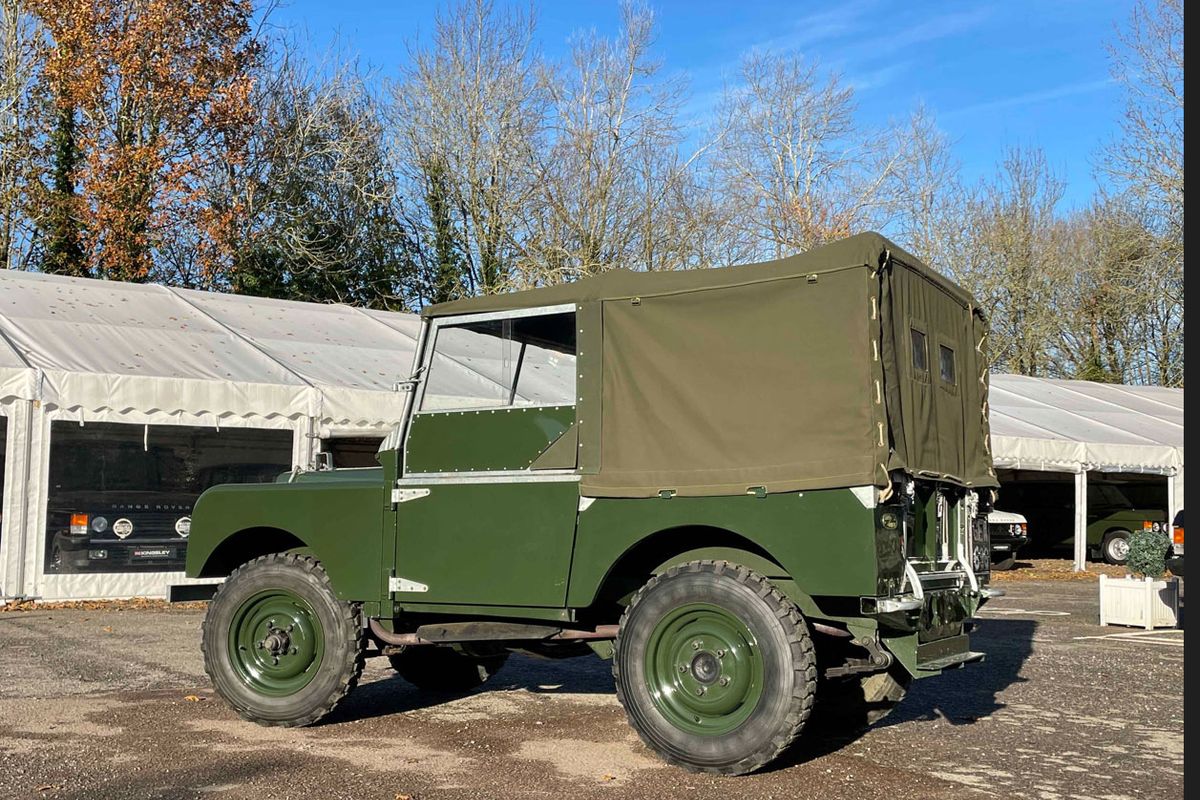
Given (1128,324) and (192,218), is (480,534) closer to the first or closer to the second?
(192,218)

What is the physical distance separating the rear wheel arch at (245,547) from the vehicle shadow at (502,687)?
109cm

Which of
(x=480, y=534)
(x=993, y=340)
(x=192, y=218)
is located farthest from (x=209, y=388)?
(x=993, y=340)

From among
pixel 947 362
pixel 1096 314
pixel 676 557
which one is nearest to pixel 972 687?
pixel 947 362

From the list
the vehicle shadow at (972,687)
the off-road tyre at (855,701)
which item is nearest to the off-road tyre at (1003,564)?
the vehicle shadow at (972,687)

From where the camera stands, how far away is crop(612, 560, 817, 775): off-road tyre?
600 cm

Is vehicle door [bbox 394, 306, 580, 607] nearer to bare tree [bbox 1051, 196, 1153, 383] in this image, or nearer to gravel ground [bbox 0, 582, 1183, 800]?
gravel ground [bbox 0, 582, 1183, 800]

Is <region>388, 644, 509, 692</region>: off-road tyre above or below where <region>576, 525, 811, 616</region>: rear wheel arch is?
below

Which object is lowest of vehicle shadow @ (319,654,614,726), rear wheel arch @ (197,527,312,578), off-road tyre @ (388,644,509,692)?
vehicle shadow @ (319,654,614,726)

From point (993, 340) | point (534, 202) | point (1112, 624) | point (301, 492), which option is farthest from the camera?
point (993, 340)

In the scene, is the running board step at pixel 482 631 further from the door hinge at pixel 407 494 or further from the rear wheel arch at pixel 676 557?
the door hinge at pixel 407 494

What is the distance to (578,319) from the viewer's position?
7004 millimetres

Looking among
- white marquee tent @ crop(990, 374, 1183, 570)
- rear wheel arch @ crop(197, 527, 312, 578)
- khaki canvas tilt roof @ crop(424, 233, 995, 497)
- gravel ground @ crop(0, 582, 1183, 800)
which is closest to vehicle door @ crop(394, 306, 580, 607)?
khaki canvas tilt roof @ crop(424, 233, 995, 497)

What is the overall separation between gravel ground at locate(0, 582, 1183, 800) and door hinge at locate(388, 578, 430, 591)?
2.78 feet

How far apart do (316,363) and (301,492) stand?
405 inches
